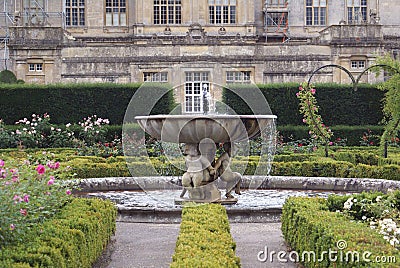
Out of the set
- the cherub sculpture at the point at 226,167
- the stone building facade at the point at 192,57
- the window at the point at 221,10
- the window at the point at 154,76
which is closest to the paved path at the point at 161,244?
the cherub sculpture at the point at 226,167

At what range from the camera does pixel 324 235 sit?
5.30 metres

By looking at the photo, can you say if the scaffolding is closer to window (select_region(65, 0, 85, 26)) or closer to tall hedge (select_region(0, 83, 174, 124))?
window (select_region(65, 0, 85, 26))

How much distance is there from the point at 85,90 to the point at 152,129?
13104mm

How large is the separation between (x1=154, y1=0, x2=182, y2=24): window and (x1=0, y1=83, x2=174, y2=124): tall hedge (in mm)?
11010

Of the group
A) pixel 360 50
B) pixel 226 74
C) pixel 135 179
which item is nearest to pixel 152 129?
pixel 135 179

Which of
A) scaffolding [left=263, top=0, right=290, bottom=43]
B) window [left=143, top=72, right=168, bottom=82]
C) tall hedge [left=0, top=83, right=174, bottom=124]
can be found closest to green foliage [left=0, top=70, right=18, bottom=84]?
tall hedge [left=0, top=83, right=174, bottom=124]

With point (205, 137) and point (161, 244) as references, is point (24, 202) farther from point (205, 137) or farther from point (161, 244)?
point (205, 137)

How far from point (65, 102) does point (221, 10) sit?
1297 cm

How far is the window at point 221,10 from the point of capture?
104ft

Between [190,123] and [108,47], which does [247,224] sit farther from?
[108,47]

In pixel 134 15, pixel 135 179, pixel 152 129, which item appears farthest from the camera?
pixel 134 15

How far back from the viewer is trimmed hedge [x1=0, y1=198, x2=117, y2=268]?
185 inches

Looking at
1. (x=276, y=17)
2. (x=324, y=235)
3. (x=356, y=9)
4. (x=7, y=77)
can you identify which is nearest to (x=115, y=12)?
(x=276, y=17)

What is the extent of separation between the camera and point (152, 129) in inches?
348
